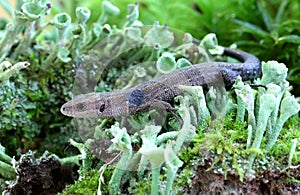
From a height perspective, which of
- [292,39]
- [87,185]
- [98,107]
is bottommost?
[87,185]

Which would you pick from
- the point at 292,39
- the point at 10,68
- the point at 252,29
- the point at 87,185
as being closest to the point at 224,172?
the point at 87,185

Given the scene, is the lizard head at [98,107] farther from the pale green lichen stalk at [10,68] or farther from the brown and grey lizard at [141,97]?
the pale green lichen stalk at [10,68]

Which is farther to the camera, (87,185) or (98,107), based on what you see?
(98,107)

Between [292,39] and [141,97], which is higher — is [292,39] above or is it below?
above

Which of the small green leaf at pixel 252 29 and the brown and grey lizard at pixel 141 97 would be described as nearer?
the brown and grey lizard at pixel 141 97

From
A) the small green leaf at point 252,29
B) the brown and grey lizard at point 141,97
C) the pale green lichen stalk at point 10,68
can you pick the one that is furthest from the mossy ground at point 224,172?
the small green leaf at point 252,29

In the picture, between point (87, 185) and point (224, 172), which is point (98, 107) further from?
point (224, 172)

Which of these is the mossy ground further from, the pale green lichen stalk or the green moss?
the pale green lichen stalk

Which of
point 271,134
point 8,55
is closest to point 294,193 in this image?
point 271,134

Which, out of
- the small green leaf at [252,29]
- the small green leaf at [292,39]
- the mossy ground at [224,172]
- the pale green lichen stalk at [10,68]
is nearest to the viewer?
the mossy ground at [224,172]

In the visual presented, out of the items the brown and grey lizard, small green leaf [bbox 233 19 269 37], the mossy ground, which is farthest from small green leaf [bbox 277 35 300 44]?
the mossy ground
